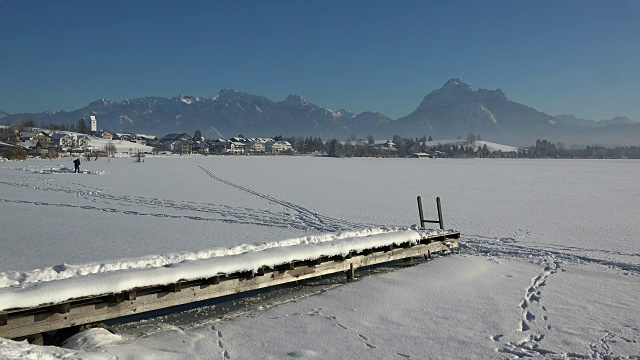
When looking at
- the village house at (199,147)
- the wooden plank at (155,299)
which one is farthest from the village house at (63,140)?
the wooden plank at (155,299)

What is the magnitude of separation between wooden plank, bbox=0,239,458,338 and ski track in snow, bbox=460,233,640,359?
3798 millimetres

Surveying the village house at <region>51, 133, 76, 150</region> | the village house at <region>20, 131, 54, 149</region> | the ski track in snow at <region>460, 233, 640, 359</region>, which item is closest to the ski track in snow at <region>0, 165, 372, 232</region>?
the ski track in snow at <region>460, 233, 640, 359</region>

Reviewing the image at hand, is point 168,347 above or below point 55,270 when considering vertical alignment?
below

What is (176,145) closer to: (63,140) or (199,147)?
(199,147)

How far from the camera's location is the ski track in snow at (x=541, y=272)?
6.81 m

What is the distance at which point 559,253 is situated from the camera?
13.2 meters

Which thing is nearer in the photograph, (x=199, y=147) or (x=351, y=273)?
(x=351, y=273)

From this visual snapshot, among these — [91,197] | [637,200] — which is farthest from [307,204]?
[637,200]

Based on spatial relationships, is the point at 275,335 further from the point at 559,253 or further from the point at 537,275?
the point at 559,253

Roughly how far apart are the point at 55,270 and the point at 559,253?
40.1ft

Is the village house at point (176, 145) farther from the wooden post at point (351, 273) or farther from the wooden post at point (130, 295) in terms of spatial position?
the wooden post at point (130, 295)

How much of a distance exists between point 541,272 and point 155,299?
28.1 ft

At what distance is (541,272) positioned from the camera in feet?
36.7

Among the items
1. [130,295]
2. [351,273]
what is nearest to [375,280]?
[351,273]
